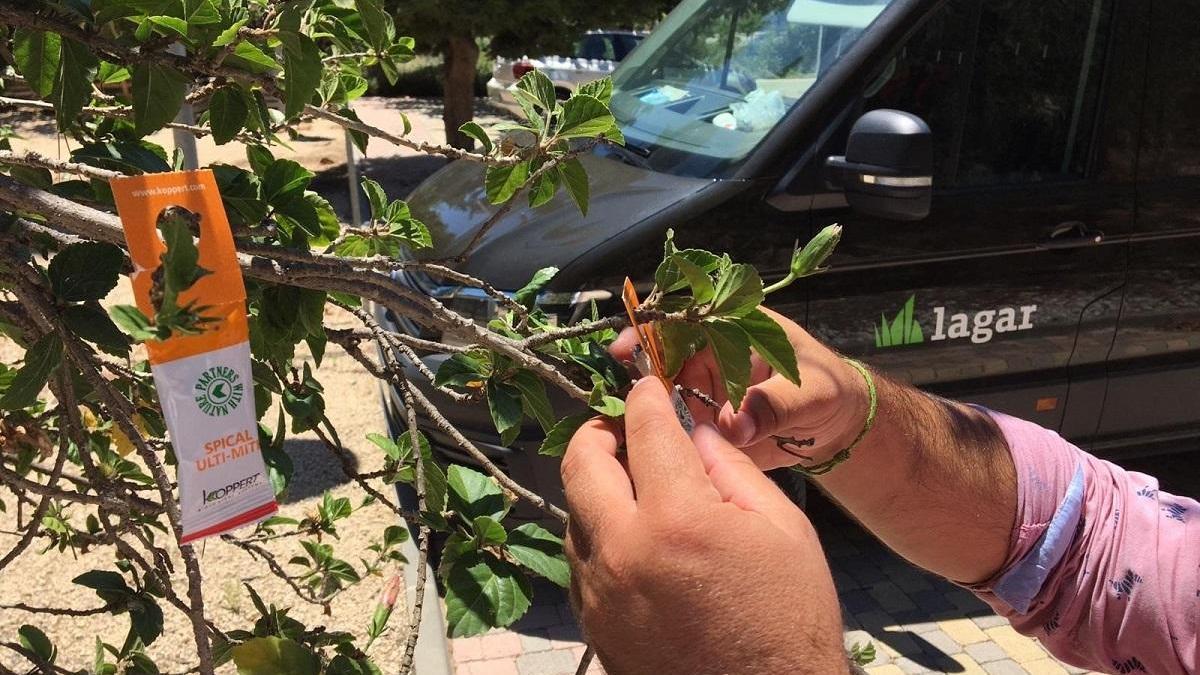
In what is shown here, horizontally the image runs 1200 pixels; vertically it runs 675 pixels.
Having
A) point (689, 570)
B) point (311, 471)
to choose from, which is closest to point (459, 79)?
point (311, 471)

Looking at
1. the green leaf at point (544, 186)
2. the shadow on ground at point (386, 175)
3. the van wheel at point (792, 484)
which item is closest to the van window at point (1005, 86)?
the van wheel at point (792, 484)

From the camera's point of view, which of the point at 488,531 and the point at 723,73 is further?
the point at 723,73

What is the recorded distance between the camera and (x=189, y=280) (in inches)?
30.0

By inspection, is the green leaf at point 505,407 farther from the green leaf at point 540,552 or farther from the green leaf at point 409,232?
the green leaf at point 409,232

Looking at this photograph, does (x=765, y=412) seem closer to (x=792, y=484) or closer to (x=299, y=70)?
(x=299, y=70)

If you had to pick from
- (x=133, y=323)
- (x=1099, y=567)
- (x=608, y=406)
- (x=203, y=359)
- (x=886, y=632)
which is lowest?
(x=886, y=632)

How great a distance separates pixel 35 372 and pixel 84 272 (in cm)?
11

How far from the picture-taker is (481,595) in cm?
116

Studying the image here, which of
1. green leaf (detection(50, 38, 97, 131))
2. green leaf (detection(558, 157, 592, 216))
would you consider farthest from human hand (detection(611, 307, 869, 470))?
green leaf (detection(50, 38, 97, 131))

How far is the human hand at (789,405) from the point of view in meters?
1.40

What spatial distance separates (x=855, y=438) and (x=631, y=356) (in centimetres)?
61

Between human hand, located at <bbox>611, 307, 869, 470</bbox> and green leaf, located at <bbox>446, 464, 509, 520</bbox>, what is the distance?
0.80 ft

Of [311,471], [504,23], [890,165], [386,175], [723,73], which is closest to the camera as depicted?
[890,165]

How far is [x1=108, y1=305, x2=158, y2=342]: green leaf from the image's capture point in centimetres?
77
